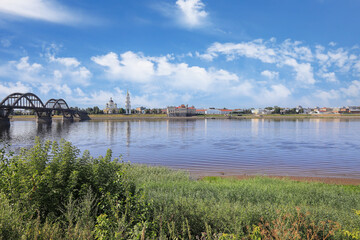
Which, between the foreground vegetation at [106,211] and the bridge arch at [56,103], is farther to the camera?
the bridge arch at [56,103]

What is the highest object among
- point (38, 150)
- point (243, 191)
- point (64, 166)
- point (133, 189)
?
point (38, 150)

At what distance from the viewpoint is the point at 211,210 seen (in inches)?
240

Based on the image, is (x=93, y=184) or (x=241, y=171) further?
(x=241, y=171)

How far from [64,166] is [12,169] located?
1140mm

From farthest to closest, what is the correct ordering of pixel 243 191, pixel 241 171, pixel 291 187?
1. pixel 241 171
2. pixel 291 187
3. pixel 243 191

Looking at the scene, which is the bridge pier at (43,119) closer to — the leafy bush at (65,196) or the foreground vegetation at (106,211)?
the leafy bush at (65,196)

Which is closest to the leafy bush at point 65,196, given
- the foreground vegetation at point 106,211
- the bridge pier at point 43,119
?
the foreground vegetation at point 106,211

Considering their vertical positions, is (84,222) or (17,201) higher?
(17,201)

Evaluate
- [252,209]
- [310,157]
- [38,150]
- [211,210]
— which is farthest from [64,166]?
[310,157]

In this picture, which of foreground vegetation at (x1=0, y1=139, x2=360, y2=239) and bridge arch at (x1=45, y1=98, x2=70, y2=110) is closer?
foreground vegetation at (x1=0, y1=139, x2=360, y2=239)

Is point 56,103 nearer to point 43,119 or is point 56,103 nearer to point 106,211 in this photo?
point 43,119

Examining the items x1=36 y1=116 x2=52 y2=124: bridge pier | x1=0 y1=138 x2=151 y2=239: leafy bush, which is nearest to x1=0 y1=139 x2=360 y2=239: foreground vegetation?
x1=0 y1=138 x2=151 y2=239: leafy bush

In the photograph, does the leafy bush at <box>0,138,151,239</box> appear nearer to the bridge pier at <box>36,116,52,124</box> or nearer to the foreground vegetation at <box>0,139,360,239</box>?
the foreground vegetation at <box>0,139,360,239</box>

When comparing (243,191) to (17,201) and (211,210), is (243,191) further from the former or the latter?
(17,201)
